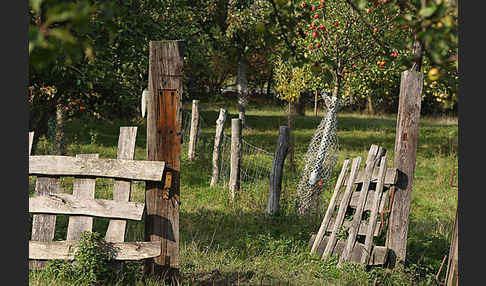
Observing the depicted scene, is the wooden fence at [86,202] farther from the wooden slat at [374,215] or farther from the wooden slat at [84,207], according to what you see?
the wooden slat at [374,215]

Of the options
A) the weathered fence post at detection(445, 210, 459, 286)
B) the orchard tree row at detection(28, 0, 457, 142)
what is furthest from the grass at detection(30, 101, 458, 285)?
the orchard tree row at detection(28, 0, 457, 142)

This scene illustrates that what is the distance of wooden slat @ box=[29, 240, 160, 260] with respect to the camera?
4867 mm

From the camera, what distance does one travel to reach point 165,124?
4.97 meters

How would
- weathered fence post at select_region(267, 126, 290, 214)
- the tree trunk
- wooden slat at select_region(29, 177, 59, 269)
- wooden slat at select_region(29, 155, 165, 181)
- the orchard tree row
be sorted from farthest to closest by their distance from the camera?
the tree trunk, weathered fence post at select_region(267, 126, 290, 214), wooden slat at select_region(29, 177, 59, 269), wooden slat at select_region(29, 155, 165, 181), the orchard tree row

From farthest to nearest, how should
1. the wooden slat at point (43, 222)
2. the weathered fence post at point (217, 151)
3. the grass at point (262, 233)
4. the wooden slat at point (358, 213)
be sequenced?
the weathered fence post at point (217, 151), the wooden slat at point (358, 213), the grass at point (262, 233), the wooden slat at point (43, 222)

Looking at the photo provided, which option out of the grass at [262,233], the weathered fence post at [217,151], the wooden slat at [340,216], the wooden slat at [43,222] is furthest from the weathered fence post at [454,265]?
the weathered fence post at [217,151]

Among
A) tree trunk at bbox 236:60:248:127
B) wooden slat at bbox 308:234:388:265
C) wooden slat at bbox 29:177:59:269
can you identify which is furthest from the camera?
tree trunk at bbox 236:60:248:127

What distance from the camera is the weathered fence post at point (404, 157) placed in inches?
236

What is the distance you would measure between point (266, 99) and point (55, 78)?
3134 centimetres

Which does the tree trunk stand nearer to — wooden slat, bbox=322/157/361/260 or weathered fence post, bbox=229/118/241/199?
weathered fence post, bbox=229/118/241/199

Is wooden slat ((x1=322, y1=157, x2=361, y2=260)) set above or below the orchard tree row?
below

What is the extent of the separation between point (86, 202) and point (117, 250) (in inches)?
20.9

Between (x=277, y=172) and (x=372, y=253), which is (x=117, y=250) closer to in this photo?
(x=372, y=253)

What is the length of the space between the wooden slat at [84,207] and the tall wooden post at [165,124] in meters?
0.19
